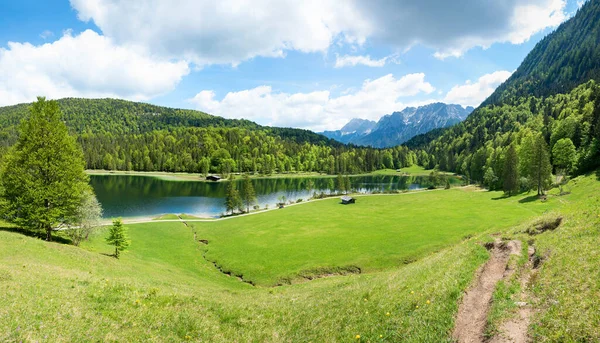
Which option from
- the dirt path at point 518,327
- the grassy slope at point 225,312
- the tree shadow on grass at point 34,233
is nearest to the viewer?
the dirt path at point 518,327

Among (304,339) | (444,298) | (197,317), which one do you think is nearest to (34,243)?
(197,317)

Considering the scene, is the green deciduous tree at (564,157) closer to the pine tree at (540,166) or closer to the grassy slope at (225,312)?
the pine tree at (540,166)

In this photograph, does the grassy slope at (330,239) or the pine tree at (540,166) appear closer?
the grassy slope at (330,239)

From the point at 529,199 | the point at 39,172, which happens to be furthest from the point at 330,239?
the point at 529,199

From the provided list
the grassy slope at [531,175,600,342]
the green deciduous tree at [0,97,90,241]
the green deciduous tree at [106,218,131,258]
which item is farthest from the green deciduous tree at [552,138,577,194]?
the green deciduous tree at [0,97,90,241]

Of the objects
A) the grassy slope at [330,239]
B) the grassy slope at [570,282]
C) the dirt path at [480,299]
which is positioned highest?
the grassy slope at [570,282]

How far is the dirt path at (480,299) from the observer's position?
12016 mm

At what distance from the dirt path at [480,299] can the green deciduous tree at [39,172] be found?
1677 inches

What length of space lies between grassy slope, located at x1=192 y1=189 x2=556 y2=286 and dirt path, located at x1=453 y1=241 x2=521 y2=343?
20249 millimetres

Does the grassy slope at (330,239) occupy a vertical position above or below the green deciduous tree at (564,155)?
below

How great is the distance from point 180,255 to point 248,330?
38167 millimetres

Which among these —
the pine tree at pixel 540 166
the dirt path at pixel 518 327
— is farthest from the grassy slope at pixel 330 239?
the dirt path at pixel 518 327

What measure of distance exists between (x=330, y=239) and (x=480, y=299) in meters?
39.8

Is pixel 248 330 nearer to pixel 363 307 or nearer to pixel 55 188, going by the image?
pixel 363 307
